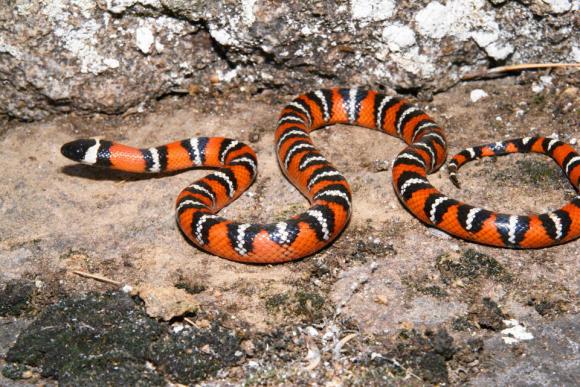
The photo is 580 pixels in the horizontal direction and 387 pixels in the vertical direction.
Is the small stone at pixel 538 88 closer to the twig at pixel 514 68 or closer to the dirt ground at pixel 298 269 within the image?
the dirt ground at pixel 298 269

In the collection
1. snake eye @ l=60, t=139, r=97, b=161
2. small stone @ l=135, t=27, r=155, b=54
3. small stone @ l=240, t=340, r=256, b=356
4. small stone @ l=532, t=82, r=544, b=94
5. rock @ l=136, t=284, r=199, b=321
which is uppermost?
small stone @ l=135, t=27, r=155, b=54

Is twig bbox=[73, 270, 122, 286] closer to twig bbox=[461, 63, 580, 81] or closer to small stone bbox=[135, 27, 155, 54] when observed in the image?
small stone bbox=[135, 27, 155, 54]

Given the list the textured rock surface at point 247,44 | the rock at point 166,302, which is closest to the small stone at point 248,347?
the rock at point 166,302

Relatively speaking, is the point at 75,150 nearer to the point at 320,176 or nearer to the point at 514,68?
the point at 320,176

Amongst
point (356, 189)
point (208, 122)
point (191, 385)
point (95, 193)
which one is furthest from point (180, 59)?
point (191, 385)

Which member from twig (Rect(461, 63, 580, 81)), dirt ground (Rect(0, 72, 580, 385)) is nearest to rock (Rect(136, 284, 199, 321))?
dirt ground (Rect(0, 72, 580, 385))

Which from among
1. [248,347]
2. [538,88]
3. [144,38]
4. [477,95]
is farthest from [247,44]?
[248,347]
